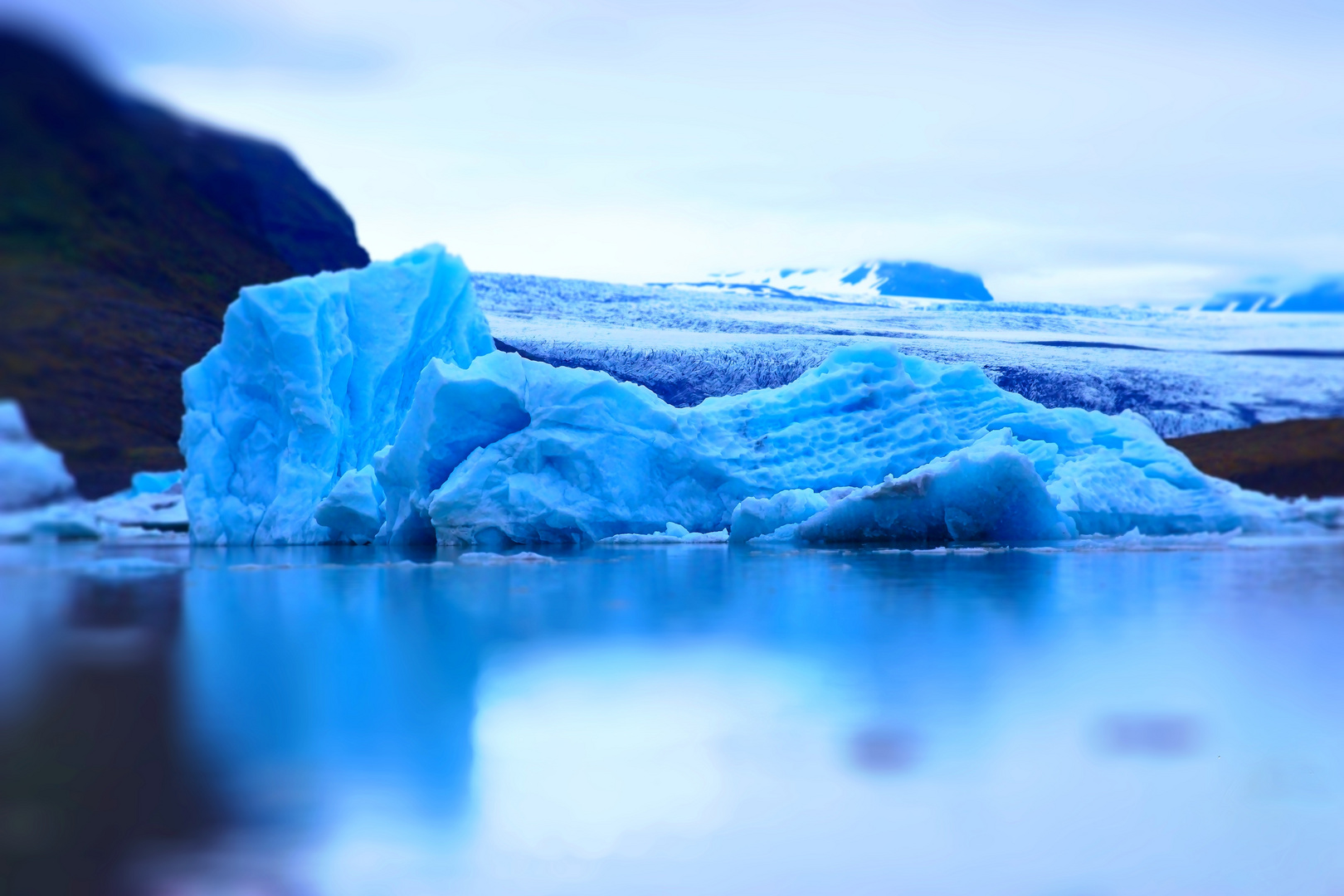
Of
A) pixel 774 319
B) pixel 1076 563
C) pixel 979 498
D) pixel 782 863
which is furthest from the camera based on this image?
pixel 774 319

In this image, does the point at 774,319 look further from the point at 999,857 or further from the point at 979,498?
the point at 999,857

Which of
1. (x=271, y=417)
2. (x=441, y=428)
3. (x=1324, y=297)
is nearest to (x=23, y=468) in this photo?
(x=1324, y=297)

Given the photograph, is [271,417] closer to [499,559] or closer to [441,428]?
[441,428]

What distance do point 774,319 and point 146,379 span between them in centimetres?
3062

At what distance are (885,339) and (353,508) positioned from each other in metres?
20.3

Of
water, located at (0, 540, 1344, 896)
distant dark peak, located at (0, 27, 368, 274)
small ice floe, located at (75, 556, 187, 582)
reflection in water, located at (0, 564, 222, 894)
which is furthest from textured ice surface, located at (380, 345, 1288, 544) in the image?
reflection in water, located at (0, 564, 222, 894)

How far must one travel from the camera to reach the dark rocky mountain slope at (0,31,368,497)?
2.72 m

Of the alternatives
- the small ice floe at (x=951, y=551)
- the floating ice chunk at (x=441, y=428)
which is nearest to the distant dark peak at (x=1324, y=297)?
the small ice floe at (x=951, y=551)

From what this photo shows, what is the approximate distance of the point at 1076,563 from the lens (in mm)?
8891

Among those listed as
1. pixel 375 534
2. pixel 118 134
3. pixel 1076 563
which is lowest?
pixel 375 534

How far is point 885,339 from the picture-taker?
102 feet

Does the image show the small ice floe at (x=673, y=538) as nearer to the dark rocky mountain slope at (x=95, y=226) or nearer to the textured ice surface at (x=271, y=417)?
the textured ice surface at (x=271, y=417)

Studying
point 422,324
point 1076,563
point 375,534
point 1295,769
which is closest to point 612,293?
point 422,324

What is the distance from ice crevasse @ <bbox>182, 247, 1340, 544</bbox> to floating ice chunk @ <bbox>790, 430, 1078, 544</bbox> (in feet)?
0.08
